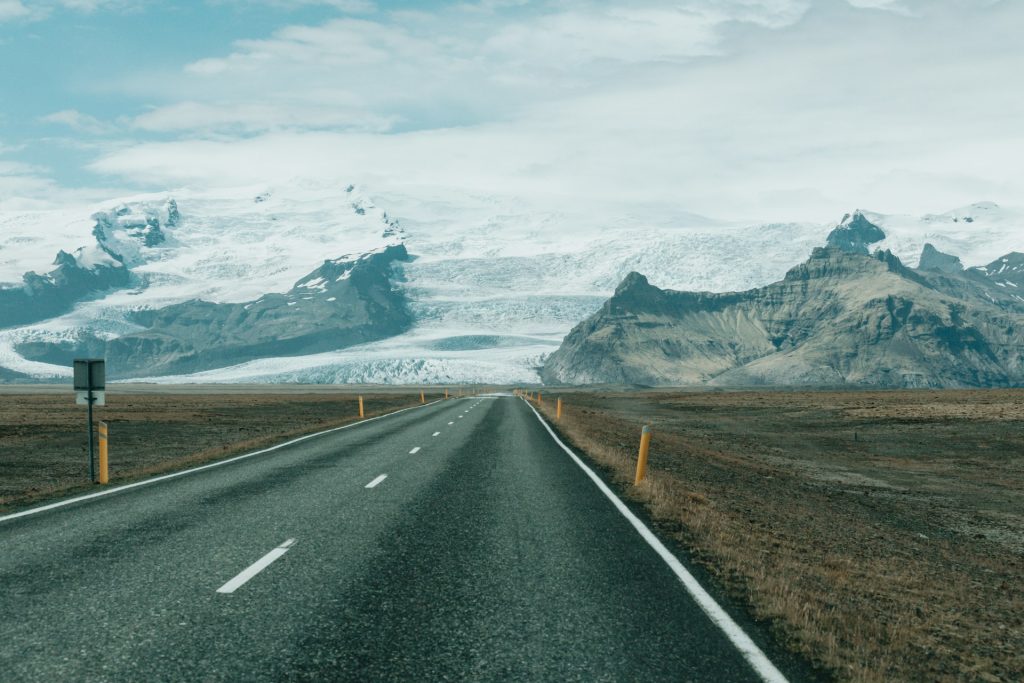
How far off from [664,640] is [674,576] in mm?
2243

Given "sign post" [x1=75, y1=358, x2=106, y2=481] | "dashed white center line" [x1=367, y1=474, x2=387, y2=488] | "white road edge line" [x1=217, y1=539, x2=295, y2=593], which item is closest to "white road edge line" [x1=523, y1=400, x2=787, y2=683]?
"white road edge line" [x1=217, y1=539, x2=295, y2=593]

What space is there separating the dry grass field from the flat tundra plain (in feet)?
0.11

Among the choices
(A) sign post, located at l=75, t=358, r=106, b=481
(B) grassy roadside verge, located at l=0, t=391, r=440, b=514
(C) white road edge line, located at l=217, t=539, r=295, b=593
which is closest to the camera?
(C) white road edge line, located at l=217, t=539, r=295, b=593

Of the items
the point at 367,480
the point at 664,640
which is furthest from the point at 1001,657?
the point at 367,480

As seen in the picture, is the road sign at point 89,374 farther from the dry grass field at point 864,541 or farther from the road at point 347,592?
the dry grass field at point 864,541

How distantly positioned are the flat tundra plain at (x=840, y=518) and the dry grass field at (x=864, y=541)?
32mm

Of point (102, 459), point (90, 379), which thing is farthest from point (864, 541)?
point (90, 379)

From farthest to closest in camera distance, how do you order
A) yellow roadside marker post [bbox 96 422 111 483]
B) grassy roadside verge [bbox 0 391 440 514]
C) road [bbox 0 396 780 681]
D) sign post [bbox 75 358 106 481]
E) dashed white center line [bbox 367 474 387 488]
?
1. grassy roadside verge [bbox 0 391 440 514]
2. sign post [bbox 75 358 106 481]
3. yellow roadside marker post [bbox 96 422 111 483]
4. dashed white center line [bbox 367 474 387 488]
5. road [bbox 0 396 780 681]

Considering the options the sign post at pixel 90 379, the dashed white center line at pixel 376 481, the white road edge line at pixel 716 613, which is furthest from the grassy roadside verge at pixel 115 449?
the white road edge line at pixel 716 613

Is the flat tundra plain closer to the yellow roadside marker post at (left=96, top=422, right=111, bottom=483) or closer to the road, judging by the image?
the yellow roadside marker post at (left=96, top=422, right=111, bottom=483)

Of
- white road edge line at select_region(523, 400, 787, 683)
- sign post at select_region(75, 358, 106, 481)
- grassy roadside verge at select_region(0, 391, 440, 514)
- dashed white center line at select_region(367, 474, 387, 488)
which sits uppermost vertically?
sign post at select_region(75, 358, 106, 481)

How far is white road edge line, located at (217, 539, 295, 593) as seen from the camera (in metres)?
8.05

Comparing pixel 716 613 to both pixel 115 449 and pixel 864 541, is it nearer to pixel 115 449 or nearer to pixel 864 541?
pixel 864 541

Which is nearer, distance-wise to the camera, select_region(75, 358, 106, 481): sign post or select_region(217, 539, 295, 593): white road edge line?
select_region(217, 539, 295, 593): white road edge line
